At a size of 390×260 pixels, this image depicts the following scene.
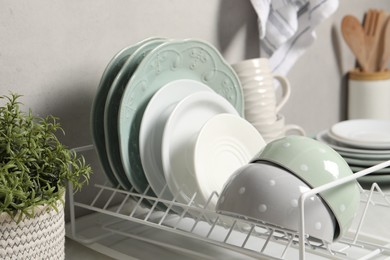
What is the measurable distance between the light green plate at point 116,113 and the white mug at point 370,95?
911 mm

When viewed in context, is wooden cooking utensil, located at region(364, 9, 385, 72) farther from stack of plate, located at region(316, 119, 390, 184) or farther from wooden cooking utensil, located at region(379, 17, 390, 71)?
stack of plate, located at region(316, 119, 390, 184)

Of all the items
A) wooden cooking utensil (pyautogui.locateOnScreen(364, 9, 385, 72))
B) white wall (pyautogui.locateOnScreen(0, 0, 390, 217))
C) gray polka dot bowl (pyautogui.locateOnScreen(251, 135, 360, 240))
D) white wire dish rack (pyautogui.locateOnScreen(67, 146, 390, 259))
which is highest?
white wall (pyautogui.locateOnScreen(0, 0, 390, 217))

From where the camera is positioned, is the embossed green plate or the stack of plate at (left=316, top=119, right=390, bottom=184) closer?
the embossed green plate

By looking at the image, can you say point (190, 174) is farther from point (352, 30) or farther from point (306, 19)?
point (352, 30)

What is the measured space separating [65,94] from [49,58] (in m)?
0.06

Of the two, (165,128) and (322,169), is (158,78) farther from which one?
(322,169)

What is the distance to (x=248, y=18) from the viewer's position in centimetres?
131

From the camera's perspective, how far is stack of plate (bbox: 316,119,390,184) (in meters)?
1.05

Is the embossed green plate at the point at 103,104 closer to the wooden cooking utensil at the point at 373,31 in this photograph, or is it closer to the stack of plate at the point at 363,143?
the stack of plate at the point at 363,143

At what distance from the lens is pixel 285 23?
1.28m

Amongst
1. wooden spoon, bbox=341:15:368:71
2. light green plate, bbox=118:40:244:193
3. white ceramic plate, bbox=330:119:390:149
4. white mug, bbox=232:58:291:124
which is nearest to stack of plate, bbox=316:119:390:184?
white ceramic plate, bbox=330:119:390:149

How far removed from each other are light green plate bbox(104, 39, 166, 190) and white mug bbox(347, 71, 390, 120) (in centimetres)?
91

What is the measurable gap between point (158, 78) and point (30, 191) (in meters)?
0.30

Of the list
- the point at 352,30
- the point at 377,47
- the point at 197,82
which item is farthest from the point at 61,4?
the point at 377,47
